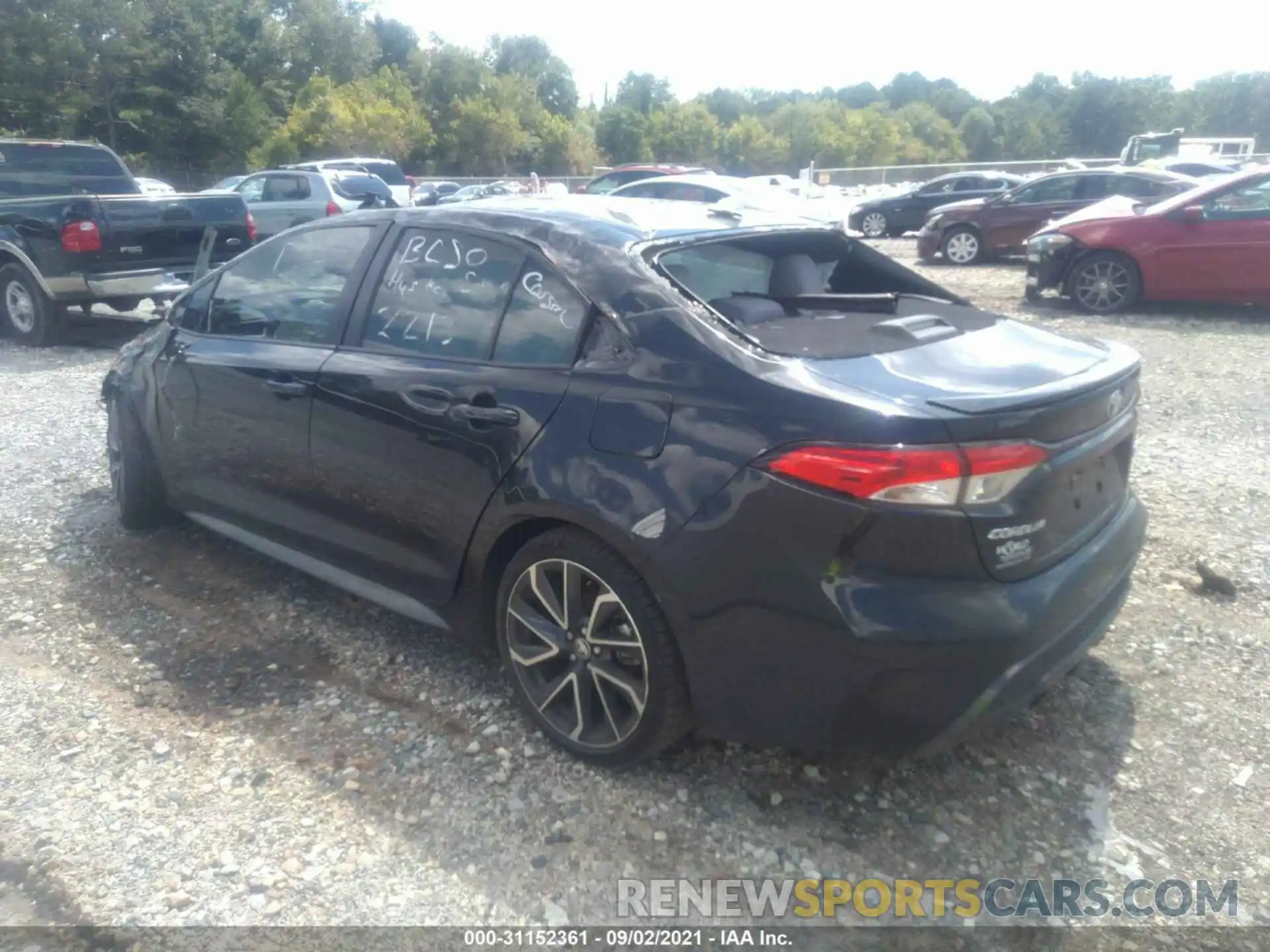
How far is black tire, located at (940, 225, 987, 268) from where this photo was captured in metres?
15.9

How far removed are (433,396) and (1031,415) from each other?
184 centimetres

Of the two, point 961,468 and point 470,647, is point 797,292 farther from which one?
point 470,647

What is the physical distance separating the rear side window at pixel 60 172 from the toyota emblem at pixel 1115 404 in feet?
33.5

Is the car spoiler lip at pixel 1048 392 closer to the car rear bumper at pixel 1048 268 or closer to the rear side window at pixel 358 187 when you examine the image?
the car rear bumper at pixel 1048 268

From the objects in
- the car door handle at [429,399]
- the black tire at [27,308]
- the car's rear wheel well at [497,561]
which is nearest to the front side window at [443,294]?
the car door handle at [429,399]

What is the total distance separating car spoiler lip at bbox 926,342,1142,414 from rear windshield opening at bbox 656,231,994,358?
0.40 metres

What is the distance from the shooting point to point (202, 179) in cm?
4528

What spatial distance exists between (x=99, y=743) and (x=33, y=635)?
100cm

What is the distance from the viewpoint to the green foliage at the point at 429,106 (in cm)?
4312

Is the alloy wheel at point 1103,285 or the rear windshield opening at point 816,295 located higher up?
the rear windshield opening at point 816,295

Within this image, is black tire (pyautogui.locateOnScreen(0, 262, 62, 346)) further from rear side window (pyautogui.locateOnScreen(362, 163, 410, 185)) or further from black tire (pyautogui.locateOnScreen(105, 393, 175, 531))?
rear side window (pyautogui.locateOnScreen(362, 163, 410, 185))

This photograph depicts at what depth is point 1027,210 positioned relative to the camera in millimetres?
15516

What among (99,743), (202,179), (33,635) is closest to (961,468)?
(99,743)
